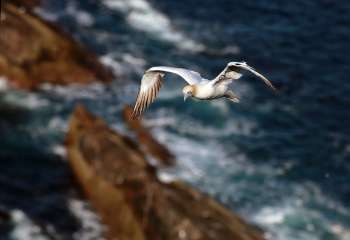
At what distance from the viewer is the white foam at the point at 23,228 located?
103 feet

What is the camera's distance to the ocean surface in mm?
34531

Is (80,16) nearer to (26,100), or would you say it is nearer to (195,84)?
(26,100)

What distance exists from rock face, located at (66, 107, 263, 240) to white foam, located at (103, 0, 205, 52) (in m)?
16.3

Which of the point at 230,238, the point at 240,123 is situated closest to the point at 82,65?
the point at 240,123

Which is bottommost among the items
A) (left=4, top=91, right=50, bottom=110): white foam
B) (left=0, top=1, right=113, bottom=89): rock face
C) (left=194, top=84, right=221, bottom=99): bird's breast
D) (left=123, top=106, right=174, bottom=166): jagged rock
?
(left=194, top=84, right=221, bottom=99): bird's breast

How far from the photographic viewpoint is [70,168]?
3466cm

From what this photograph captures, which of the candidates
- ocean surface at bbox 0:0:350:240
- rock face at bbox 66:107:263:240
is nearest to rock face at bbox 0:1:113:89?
ocean surface at bbox 0:0:350:240

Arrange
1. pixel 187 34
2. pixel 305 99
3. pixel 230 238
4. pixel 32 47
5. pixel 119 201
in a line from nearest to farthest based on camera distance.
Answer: pixel 230 238
pixel 119 201
pixel 32 47
pixel 305 99
pixel 187 34

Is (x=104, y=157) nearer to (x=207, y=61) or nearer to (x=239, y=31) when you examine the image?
(x=207, y=61)

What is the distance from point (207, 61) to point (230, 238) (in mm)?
20914

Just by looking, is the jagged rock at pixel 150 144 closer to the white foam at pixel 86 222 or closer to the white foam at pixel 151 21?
the white foam at pixel 86 222

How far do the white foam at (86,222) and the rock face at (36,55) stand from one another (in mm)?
9714

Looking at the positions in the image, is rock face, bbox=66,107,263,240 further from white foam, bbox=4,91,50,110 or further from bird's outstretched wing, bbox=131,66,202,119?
bird's outstretched wing, bbox=131,66,202,119

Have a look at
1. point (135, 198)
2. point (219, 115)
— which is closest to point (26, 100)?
point (219, 115)
